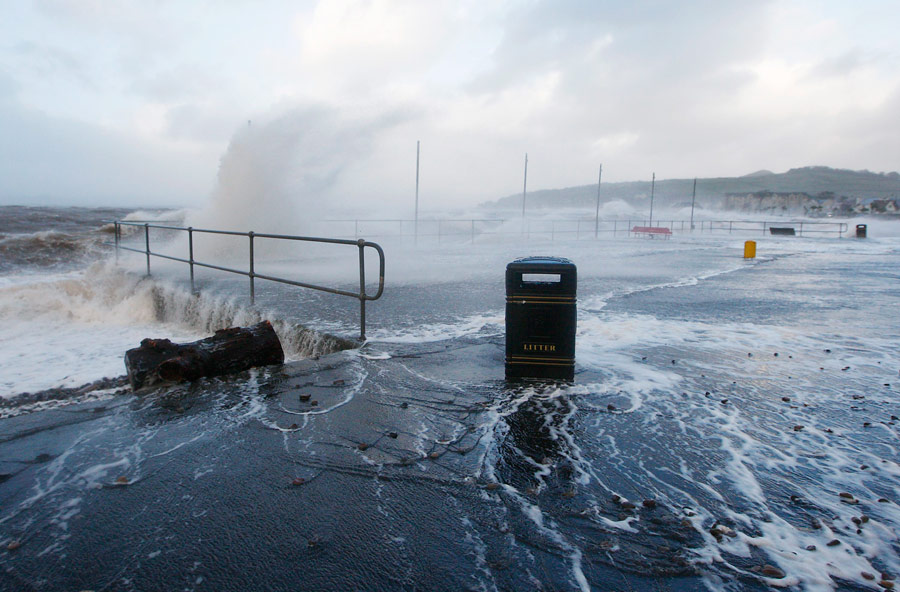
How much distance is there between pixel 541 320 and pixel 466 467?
5.59 ft

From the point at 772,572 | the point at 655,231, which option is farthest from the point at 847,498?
the point at 655,231

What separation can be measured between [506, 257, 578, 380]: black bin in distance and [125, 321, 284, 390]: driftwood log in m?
2.25

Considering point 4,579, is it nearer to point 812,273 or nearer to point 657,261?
point 812,273

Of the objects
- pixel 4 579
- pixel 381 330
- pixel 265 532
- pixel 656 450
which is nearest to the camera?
pixel 4 579

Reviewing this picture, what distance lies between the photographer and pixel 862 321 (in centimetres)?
755

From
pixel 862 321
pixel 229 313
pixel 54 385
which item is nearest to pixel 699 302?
pixel 862 321

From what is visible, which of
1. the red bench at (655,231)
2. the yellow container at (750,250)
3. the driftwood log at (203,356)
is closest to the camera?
the driftwood log at (203,356)

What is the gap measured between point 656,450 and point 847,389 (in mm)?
2427

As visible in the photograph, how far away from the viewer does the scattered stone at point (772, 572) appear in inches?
86.6

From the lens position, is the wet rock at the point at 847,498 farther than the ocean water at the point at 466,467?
Yes

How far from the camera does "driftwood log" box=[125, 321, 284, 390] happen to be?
4.54 metres

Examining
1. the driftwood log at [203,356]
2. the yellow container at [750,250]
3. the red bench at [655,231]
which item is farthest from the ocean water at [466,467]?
the red bench at [655,231]

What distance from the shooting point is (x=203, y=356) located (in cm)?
470

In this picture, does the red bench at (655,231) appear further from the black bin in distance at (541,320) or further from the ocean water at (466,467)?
the black bin in distance at (541,320)
